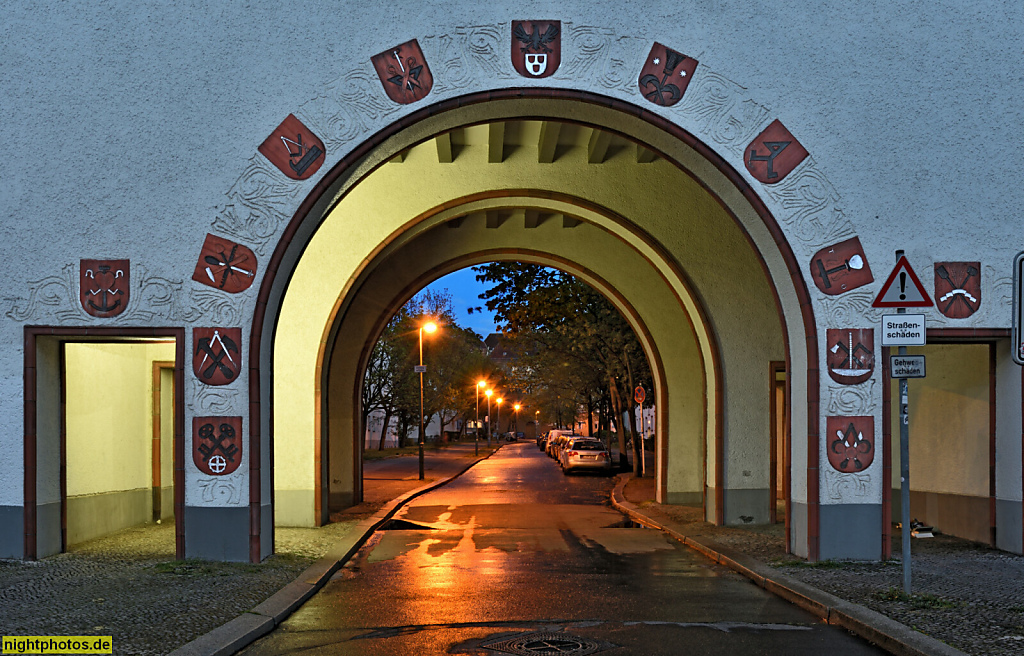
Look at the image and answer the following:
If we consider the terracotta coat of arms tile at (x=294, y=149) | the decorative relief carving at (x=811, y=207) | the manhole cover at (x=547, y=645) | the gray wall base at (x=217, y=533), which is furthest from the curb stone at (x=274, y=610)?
the decorative relief carving at (x=811, y=207)

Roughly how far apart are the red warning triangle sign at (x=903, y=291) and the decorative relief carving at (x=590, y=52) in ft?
14.8

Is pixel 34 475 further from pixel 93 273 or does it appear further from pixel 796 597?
pixel 796 597

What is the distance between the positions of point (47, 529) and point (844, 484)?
9647mm

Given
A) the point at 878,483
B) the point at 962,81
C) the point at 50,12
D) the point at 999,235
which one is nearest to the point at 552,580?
the point at 878,483

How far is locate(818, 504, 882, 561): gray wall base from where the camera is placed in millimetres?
11703

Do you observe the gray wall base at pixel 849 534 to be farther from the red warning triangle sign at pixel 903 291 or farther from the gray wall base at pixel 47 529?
the gray wall base at pixel 47 529

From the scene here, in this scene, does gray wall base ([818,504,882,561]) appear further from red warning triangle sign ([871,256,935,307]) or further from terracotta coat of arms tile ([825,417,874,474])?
red warning triangle sign ([871,256,935,307])

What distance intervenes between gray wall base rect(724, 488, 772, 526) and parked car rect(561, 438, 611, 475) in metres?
18.0

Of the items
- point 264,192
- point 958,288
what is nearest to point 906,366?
point 958,288

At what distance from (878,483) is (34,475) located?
1009 centimetres

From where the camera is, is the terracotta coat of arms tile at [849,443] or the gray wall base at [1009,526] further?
the gray wall base at [1009,526]

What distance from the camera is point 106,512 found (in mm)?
14109

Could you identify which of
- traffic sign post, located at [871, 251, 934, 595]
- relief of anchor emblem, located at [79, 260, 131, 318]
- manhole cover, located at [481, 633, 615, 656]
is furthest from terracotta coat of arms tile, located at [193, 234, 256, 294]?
traffic sign post, located at [871, 251, 934, 595]

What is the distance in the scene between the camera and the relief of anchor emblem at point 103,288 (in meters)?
11.7
